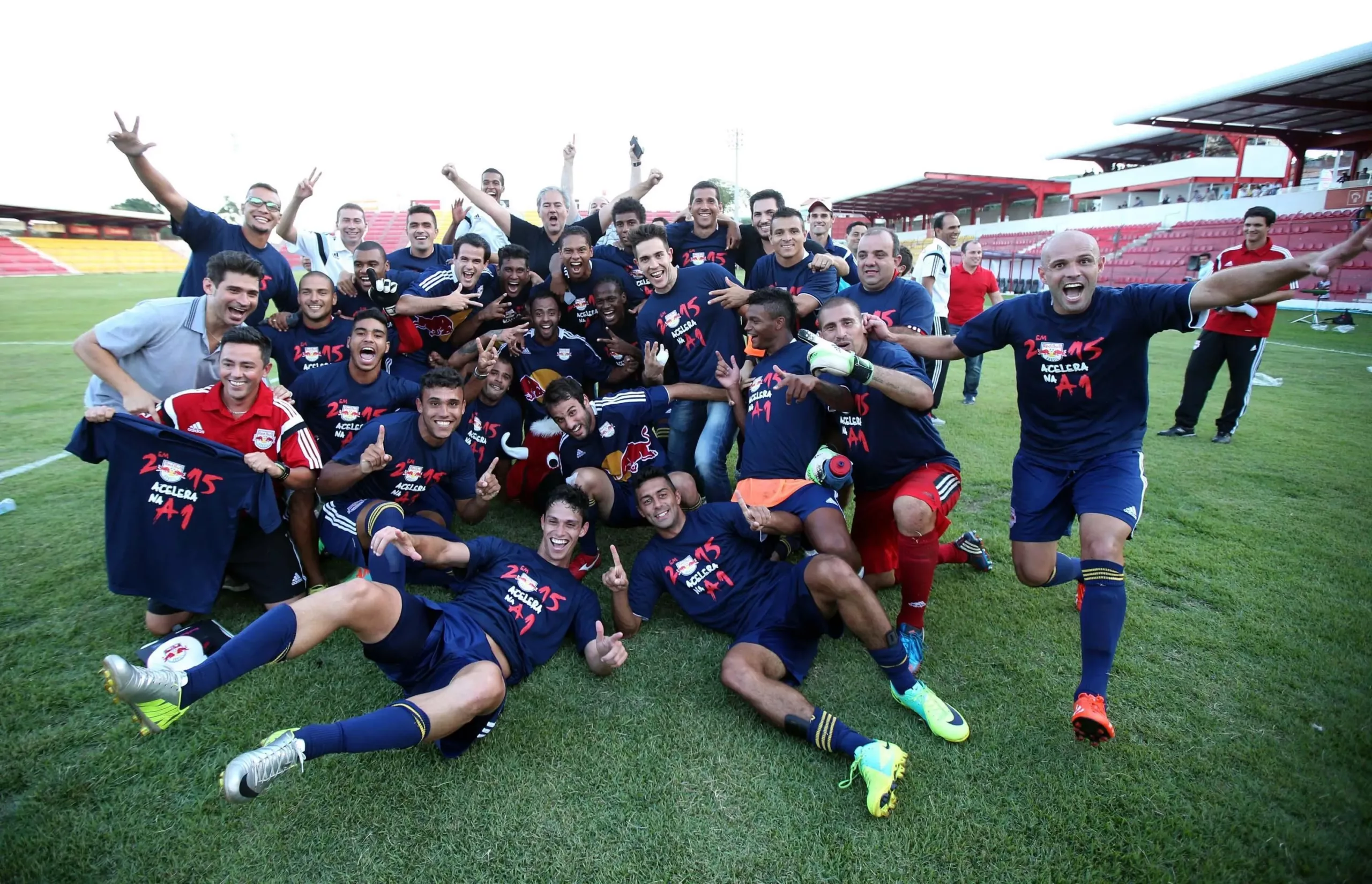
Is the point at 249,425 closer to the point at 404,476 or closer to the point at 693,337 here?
the point at 404,476

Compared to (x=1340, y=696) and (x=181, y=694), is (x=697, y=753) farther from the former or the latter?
(x=1340, y=696)

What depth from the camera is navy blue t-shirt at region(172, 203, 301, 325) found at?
4879 mm

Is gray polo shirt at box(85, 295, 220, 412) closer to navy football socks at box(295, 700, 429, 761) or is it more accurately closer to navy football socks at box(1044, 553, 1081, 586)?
navy football socks at box(295, 700, 429, 761)

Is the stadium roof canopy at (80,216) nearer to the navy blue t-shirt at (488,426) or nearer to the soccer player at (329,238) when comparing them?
the soccer player at (329,238)

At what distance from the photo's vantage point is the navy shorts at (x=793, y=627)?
3.11 metres

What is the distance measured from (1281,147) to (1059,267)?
135 ft

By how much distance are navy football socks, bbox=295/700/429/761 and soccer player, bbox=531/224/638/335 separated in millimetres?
3594

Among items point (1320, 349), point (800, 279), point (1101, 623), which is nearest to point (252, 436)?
point (800, 279)

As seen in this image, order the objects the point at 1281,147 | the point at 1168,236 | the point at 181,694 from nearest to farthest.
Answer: the point at 181,694 < the point at 1168,236 < the point at 1281,147

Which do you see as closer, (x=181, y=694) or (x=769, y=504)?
(x=181, y=694)

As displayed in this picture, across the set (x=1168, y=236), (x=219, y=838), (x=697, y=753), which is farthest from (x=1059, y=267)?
(x=1168, y=236)

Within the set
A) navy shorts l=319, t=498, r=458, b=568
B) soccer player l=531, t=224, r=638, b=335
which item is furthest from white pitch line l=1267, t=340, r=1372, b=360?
navy shorts l=319, t=498, r=458, b=568

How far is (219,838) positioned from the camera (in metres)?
2.33

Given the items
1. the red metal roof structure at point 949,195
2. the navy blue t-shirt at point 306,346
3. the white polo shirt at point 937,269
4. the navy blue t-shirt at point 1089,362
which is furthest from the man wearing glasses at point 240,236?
the red metal roof structure at point 949,195
